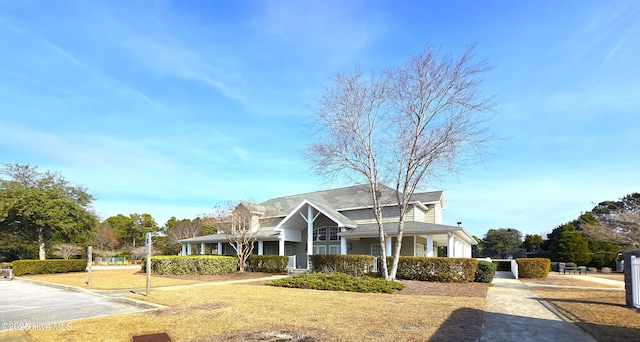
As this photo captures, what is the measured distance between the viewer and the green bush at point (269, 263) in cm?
2633

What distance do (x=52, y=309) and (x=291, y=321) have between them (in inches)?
275

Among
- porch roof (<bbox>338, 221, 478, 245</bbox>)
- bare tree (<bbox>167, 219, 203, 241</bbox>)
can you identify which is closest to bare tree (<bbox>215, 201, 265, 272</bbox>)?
porch roof (<bbox>338, 221, 478, 245</bbox>)

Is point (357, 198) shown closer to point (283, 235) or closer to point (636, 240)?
point (283, 235)

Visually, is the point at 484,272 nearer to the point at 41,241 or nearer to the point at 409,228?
the point at 409,228

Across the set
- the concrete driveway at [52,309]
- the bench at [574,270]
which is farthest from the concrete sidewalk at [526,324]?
the bench at [574,270]

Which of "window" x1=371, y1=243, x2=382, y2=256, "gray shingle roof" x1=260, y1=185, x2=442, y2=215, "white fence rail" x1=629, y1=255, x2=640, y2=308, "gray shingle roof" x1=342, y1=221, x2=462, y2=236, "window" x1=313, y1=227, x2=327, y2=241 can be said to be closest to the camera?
"white fence rail" x1=629, y1=255, x2=640, y2=308

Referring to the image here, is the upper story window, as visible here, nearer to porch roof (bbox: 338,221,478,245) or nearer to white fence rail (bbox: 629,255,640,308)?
porch roof (bbox: 338,221,478,245)

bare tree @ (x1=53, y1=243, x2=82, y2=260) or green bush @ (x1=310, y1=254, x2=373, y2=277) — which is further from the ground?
green bush @ (x1=310, y1=254, x2=373, y2=277)

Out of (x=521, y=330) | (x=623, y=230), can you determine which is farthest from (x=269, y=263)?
(x=623, y=230)

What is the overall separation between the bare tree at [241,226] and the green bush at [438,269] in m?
11.3

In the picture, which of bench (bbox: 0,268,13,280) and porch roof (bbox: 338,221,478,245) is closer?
bench (bbox: 0,268,13,280)

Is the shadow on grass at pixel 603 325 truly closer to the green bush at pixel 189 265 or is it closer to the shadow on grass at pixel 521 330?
the shadow on grass at pixel 521 330

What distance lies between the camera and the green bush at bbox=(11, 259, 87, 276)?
80.0 ft

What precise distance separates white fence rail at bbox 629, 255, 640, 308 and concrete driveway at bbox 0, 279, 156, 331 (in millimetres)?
13290
